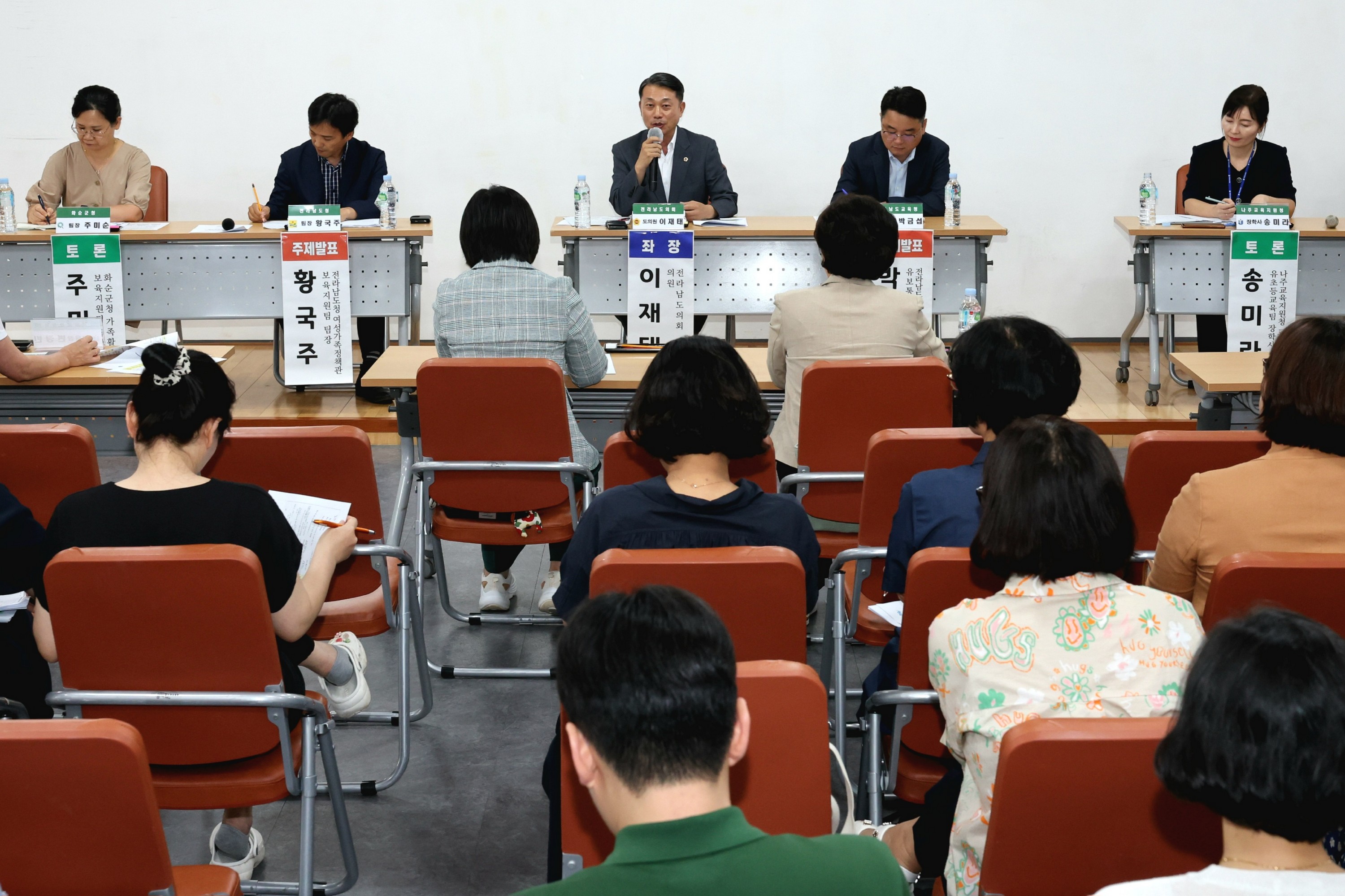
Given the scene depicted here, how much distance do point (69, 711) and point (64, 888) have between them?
1.70 ft

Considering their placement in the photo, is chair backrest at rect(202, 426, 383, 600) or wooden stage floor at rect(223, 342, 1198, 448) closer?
chair backrest at rect(202, 426, 383, 600)

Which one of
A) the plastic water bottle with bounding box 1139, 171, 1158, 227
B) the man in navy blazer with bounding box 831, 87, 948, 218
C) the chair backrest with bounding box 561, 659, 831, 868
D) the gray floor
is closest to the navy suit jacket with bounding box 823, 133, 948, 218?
the man in navy blazer with bounding box 831, 87, 948, 218

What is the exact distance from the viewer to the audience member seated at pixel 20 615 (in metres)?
2.13

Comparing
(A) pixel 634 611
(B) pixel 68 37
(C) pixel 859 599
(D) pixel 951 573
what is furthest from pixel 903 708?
(B) pixel 68 37

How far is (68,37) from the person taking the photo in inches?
251

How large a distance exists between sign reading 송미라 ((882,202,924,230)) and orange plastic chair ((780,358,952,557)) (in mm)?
1953

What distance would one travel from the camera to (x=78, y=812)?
1405 millimetres

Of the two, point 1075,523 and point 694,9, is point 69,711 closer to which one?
point 1075,523

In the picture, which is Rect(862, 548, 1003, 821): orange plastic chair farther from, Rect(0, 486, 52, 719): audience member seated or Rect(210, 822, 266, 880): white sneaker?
Rect(0, 486, 52, 719): audience member seated

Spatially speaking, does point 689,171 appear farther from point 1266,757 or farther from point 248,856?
point 1266,757

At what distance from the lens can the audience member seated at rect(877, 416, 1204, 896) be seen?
1.55 metres

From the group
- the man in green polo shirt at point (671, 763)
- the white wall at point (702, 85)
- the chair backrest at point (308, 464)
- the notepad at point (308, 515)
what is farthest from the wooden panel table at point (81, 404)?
the white wall at point (702, 85)

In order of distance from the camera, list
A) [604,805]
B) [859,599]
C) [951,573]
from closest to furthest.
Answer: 1. [604,805]
2. [951,573]
3. [859,599]

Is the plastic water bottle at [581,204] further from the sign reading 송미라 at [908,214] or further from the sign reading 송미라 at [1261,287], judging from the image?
the sign reading 송미라 at [1261,287]
